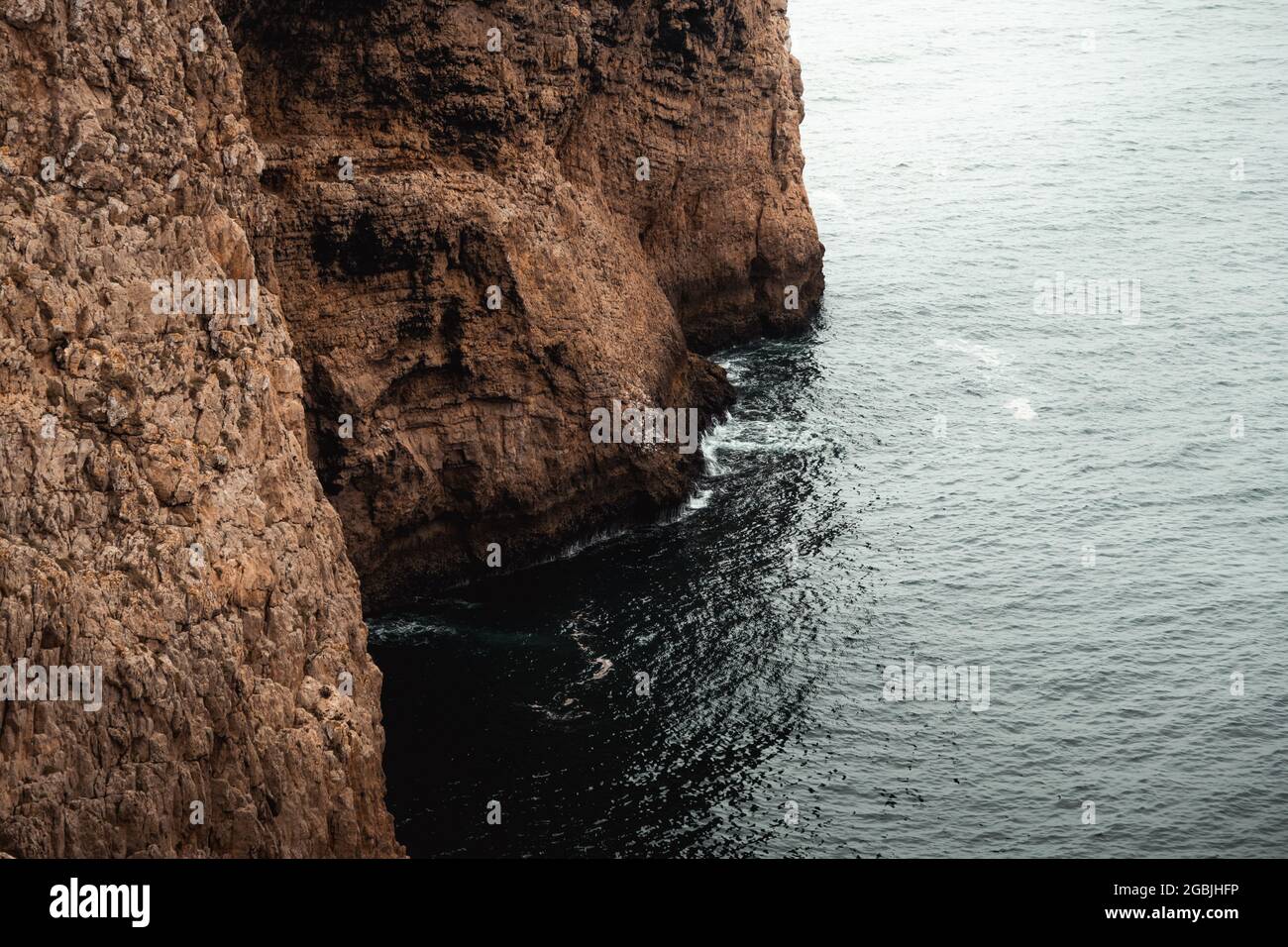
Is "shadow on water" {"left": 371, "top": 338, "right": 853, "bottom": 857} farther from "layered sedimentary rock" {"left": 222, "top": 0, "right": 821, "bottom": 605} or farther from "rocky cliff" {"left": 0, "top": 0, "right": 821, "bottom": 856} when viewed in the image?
"rocky cliff" {"left": 0, "top": 0, "right": 821, "bottom": 856}

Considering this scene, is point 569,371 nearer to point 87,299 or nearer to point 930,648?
point 930,648

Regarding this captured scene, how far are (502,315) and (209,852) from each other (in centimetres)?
3033

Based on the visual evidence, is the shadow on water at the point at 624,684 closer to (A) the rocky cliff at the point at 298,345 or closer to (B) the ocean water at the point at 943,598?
(B) the ocean water at the point at 943,598

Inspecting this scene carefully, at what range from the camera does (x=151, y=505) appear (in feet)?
117

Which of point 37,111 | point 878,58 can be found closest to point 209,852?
point 37,111

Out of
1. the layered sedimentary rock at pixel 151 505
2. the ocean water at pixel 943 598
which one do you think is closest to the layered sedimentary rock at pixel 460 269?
the ocean water at pixel 943 598

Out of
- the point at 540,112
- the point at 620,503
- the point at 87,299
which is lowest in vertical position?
the point at 620,503

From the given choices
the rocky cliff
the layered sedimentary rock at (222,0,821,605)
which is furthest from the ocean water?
the rocky cliff

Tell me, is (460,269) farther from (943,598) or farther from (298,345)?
(943,598)

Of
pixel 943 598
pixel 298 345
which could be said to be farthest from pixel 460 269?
pixel 943 598

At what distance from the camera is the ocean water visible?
150 ft

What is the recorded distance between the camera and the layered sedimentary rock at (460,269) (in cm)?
5600

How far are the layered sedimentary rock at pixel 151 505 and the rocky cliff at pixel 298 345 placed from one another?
8cm

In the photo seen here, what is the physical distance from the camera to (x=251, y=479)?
3866 cm
